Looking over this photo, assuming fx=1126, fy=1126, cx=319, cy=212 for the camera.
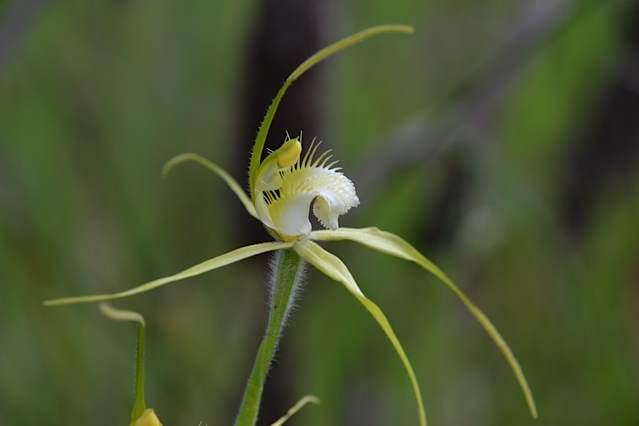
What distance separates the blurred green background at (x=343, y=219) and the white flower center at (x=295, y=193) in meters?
0.60

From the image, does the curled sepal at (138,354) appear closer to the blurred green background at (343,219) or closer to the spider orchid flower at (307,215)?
the spider orchid flower at (307,215)

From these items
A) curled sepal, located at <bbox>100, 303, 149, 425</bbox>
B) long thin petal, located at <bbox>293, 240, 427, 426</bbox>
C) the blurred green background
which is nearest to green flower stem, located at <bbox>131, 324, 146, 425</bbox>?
curled sepal, located at <bbox>100, 303, 149, 425</bbox>

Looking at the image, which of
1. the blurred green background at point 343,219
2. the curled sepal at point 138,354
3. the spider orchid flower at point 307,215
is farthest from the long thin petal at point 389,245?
the blurred green background at point 343,219

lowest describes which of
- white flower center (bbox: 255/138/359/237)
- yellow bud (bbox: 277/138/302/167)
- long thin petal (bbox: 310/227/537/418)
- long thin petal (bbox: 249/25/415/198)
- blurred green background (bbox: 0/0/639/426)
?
blurred green background (bbox: 0/0/639/426)

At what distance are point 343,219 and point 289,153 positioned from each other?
866mm

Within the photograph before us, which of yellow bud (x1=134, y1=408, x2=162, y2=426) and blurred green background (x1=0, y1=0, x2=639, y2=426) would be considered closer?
yellow bud (x1=134, y1=408, x2=162, y2=426)

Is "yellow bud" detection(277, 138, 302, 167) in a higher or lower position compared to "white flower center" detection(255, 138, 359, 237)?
higher

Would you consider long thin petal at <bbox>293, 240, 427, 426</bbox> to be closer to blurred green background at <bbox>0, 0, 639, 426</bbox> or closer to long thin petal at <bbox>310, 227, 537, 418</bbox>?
long thin petal at <bbox>310, 227, 537, 418</bbox>

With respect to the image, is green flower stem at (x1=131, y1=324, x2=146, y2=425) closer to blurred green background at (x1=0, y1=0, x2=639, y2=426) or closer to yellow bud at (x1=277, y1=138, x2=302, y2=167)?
yellow bud at (x1=277, y1=138, x2=302, y2=167)

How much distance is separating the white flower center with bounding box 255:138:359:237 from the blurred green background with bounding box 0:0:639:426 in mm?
597

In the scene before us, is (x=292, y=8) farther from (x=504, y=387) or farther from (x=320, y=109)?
(x=504, y=387)

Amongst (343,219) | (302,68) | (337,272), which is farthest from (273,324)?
(343,219)

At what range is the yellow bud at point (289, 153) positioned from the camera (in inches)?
29.5

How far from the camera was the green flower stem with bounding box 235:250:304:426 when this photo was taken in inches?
25.9
